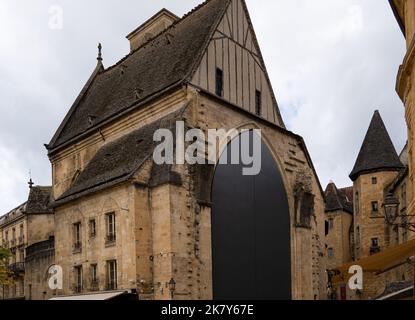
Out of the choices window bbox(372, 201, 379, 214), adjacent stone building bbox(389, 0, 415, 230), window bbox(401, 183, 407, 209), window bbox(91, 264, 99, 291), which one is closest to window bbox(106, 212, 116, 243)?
window bbox(91, 264, 99, 291)

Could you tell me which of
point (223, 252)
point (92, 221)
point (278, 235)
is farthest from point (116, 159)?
point (278, 235)

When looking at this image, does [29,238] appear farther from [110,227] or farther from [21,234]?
[110,227]

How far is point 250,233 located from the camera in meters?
20.6

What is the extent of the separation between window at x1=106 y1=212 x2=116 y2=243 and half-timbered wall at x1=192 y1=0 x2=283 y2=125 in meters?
6.20

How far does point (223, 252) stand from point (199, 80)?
6.89 m

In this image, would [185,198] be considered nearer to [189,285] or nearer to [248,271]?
[189,285]

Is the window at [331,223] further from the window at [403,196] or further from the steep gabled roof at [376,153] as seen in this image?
the window at [403,196]

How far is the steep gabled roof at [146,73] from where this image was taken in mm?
21641

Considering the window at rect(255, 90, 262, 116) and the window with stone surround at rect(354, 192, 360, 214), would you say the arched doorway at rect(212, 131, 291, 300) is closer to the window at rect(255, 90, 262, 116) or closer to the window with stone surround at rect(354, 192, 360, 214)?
the window at rect(255, 90, 262, 116)

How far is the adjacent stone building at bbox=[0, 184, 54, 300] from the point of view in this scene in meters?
24.7

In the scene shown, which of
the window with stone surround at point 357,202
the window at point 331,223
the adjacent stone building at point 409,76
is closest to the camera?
the adjacent stone building at point 409,76

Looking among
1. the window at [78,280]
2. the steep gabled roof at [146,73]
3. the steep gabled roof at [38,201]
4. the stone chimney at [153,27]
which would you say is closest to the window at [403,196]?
the steep gabled roof at [146,73]

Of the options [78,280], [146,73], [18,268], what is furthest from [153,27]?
[18,268]

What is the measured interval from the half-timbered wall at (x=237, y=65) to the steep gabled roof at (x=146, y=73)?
0.50 metres
